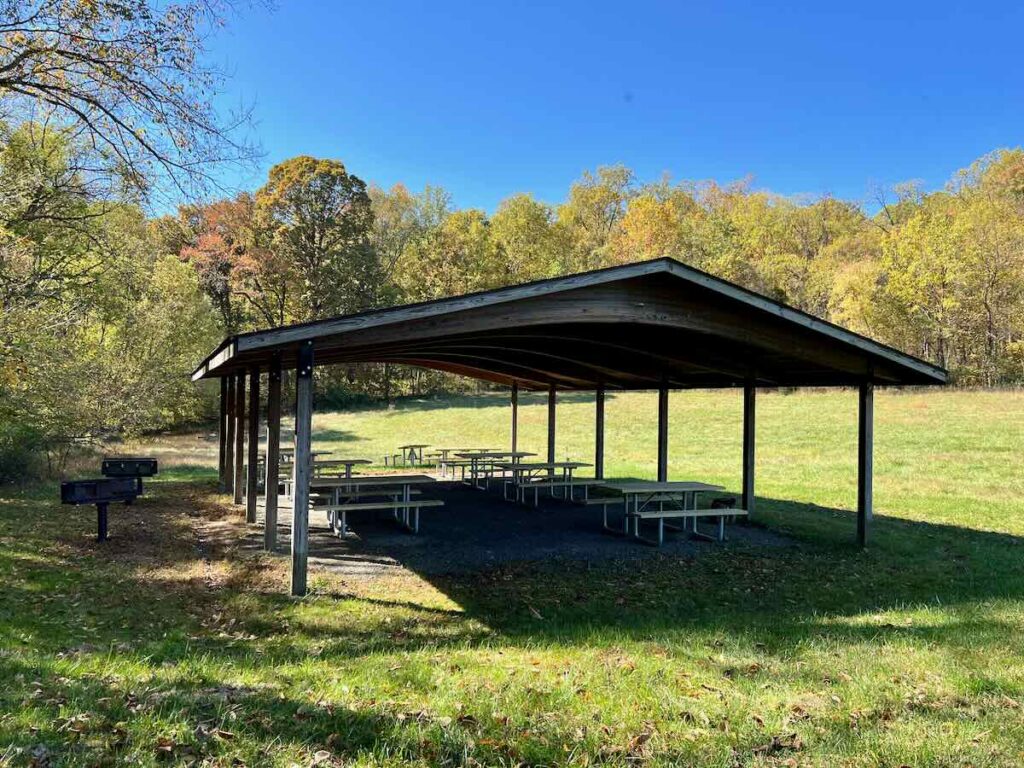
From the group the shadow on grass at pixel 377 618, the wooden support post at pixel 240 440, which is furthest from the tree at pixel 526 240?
the shadow on grass at pixel 377 618

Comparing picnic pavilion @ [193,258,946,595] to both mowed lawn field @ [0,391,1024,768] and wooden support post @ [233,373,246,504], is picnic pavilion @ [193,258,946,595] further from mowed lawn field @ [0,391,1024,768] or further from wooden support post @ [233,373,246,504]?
mowed lawn field @ [0,391,1024,768]

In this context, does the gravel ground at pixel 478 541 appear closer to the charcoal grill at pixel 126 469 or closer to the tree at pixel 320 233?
the charcoal grill at pixel 126 469

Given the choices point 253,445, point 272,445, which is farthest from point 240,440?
point 272,445

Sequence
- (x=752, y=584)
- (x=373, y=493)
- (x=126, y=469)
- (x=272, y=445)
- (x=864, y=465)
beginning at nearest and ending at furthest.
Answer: (x=752, y=584) → (x=272, y=445) → (x=864, y=465) → (x=373, y=493) → (x=126, y=469)

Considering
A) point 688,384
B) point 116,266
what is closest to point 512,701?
point 688,384

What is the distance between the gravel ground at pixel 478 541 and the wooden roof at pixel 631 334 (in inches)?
92.8

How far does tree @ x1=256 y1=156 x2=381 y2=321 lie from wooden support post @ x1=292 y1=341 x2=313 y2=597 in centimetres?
2689

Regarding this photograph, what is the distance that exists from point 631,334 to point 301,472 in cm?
442

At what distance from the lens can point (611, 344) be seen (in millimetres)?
8883

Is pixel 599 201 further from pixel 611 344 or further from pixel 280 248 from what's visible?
pixel 611 344

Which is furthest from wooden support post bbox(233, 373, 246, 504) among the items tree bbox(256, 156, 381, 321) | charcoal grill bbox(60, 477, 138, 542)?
tree bbox(256, 156, 381, 321)

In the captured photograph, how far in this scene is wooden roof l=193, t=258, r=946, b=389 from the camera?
5.82m

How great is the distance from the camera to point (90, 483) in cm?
756

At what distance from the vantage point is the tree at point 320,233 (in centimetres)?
3198
